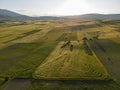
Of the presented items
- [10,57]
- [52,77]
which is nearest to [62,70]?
[52,77]

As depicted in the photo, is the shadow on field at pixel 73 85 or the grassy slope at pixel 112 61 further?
the grassy slope at pixel 112 61

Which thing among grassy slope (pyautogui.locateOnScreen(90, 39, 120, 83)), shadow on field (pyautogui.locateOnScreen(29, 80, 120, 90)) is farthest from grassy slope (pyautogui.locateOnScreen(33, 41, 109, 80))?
shadow on field (pyautogui.locateOnScreen(29, 80, 120, 90))

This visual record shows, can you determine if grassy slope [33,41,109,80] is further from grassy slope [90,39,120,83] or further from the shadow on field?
the shadow on field

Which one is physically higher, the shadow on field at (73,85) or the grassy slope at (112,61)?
the shadow on field at (73,85)

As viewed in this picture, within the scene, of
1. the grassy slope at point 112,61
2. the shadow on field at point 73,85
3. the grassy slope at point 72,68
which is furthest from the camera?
the grassy slope at point 112,61

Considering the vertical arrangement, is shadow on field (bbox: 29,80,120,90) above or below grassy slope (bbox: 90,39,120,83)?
above

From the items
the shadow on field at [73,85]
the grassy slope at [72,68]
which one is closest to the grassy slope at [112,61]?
the grassy slope at [72,68]

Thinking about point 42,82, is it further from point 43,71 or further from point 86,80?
point 86,80

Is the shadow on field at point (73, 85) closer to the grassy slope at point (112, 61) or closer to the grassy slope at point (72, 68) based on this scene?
the grassy slope at point (72, 68)

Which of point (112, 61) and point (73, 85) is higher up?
point (73, 85)

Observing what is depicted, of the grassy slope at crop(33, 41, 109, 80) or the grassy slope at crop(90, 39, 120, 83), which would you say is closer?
the grassy slope at crop(33, 41, 109, 80)

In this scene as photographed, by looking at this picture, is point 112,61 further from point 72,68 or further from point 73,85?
point 73,85

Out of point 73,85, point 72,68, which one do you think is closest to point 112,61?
point 72,68
